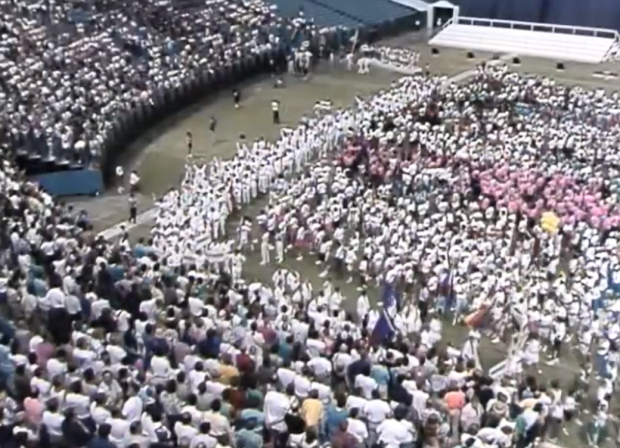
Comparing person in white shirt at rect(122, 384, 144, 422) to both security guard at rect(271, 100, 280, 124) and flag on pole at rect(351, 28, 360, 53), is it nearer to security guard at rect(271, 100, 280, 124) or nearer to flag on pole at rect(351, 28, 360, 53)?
security guard at rect(271, 100, 280, 124)

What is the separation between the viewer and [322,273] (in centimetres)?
2453

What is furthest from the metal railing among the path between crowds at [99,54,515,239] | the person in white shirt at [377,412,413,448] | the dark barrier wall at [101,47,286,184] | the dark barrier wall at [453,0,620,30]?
the person in white shirt at [377,412,413,448]

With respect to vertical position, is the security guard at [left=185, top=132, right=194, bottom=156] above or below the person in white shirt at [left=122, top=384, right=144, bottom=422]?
below

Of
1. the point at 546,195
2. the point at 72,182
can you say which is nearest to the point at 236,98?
the point at 72,182

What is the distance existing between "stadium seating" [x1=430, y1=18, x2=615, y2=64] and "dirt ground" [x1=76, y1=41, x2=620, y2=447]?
1162mm

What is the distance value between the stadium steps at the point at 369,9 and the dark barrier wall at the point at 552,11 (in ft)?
10.8

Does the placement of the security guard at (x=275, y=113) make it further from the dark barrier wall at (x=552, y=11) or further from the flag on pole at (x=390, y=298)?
the dark barrier wall at (x=552, y=11)

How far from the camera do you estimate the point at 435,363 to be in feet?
56.6

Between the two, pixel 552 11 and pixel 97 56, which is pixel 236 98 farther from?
pixel 552 11

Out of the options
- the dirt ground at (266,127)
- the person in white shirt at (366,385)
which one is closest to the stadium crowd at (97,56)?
the dirt ground at (266,127)

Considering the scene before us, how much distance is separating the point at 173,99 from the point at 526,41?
17750mm

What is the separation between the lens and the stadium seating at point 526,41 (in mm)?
46188

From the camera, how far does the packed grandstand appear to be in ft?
50.1

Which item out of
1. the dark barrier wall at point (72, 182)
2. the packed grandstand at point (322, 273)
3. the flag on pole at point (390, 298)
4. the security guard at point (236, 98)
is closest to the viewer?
the packed grandstand at point (322, 273)
